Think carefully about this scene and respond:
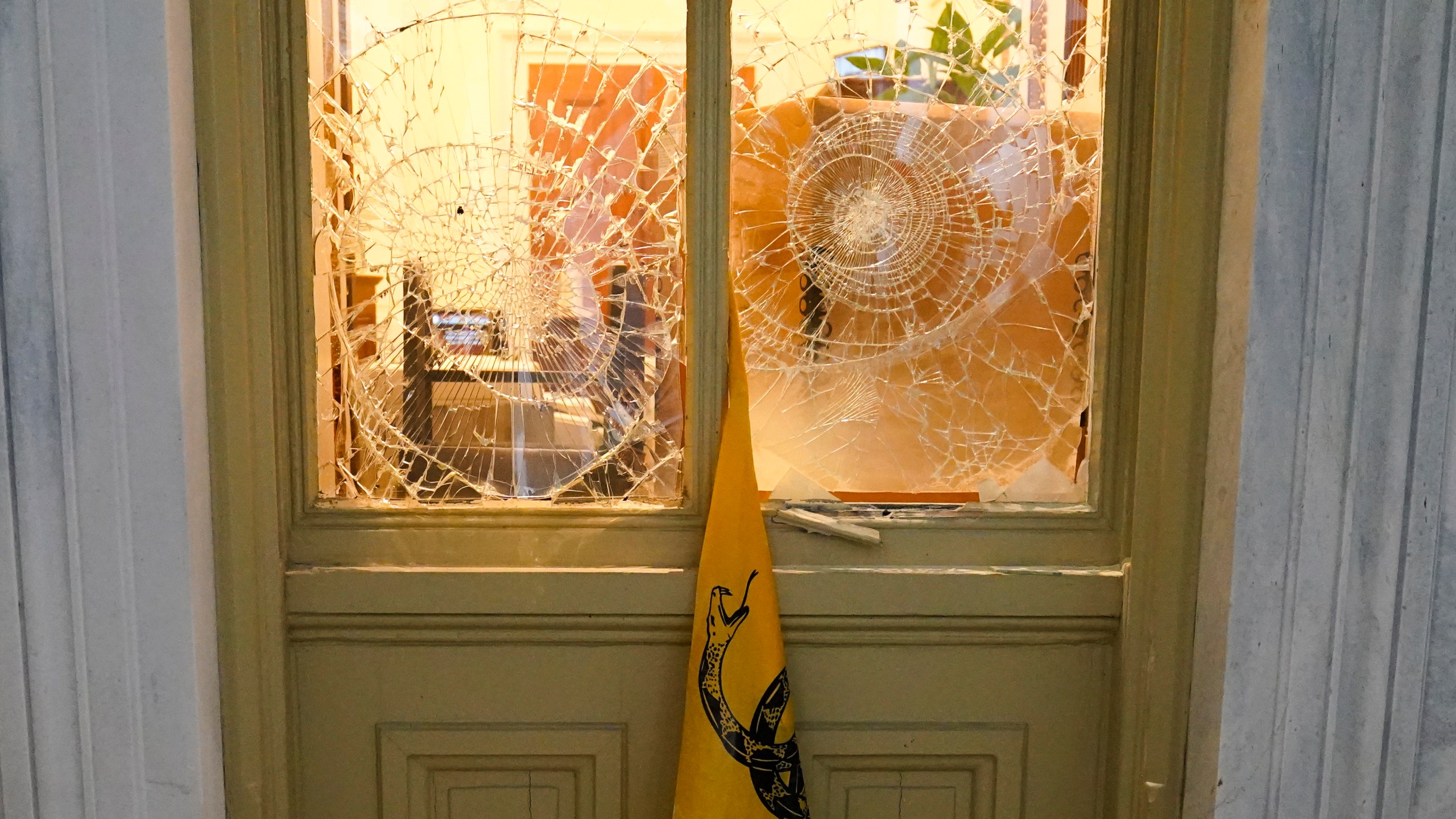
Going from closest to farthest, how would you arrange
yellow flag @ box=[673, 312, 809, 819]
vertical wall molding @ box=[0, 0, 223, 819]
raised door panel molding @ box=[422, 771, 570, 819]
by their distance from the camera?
vertical wall molding @ box=[0, 0, 223, 819]
yellow flag @ box=[673, 312, 809, 819]
raised door panel molding @ box=[422, 771, 570, 819]

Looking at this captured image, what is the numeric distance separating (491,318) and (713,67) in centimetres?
49

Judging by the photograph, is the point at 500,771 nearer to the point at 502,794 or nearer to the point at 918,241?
the point at 502,794

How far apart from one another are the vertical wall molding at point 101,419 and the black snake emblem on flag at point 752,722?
67cm

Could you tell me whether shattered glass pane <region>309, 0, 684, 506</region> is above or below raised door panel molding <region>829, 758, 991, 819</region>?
above

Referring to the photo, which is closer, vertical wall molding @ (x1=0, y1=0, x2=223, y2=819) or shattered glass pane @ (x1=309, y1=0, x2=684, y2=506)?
vertical wall molding @ (x1=0, y1=0, x2=223, y2=819)

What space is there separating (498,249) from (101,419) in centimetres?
54

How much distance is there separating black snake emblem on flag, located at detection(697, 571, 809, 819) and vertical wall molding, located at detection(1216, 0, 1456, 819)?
58 centimetres

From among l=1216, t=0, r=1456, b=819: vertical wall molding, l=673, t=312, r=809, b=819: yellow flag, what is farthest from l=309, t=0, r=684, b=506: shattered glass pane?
l=1216, t=0, r=1456, b=819: vertical wall molding

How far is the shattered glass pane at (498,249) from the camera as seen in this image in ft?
4.27

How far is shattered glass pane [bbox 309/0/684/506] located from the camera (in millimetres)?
1302

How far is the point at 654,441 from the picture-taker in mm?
1381

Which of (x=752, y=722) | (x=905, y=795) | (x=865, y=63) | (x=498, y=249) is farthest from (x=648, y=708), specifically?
(x=865, y=63)

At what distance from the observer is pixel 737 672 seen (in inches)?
50.3

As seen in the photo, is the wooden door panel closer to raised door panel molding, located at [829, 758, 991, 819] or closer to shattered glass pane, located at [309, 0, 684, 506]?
raised door panel molding, located at [829, 758, 991, 819]
